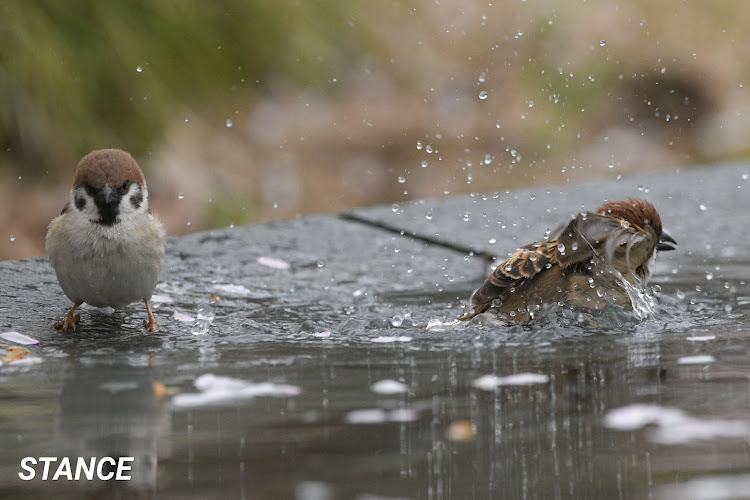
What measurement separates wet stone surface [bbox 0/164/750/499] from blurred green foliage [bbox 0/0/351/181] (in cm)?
260

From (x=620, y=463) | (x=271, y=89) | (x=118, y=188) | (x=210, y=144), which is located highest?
(x=271, y=89)

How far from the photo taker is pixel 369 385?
8.76ft

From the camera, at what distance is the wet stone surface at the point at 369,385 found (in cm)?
197

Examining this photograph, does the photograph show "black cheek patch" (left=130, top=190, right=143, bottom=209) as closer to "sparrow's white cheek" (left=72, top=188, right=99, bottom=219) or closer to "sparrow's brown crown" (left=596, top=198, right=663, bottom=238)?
"sparrow's white cheek" (left=72, top=188, right=99, bottom=219)

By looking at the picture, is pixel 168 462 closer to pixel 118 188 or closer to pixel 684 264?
pixel 118 188

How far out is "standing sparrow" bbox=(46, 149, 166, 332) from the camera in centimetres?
357

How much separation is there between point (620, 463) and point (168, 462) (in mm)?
830

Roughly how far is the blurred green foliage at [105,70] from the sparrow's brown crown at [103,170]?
3.38 meters

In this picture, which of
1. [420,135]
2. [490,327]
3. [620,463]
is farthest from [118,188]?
[420,135]

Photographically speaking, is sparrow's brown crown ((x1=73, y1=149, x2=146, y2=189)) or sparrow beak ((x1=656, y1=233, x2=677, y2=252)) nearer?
sparrow's brown crown ((x1=73, y1=149, x2=146, y2=189))

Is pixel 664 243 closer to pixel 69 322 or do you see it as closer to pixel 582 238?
pixel 582 238

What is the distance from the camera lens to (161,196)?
7.70m

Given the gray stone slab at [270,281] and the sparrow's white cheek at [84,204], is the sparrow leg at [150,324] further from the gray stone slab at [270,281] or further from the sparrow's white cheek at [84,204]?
the sparrow's white cheek at [84,204]

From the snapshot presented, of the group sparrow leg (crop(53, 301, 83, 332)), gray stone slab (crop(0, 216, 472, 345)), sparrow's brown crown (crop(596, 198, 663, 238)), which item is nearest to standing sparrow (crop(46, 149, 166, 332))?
sparrow leg (crop(53, 301, 83, 332))
